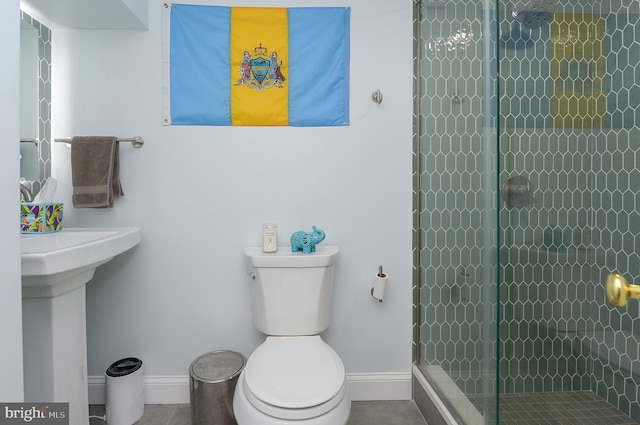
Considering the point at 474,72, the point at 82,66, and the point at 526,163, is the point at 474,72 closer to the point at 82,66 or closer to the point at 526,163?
the point at 526,163

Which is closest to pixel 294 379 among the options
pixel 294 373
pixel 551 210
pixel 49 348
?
pixel 294 373

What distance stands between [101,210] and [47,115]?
503 millimetres

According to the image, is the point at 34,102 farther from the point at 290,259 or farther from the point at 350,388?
the point at 350,388

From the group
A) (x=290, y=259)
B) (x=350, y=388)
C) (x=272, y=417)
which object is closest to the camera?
A: (x=272, y=417)

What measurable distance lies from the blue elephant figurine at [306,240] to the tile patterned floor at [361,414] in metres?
0.81

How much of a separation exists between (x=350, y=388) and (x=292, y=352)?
58 centimetres

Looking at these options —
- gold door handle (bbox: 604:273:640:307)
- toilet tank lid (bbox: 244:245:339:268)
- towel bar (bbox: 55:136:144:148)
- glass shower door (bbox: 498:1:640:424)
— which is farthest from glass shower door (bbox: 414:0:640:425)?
towel bar (bbox: 55:136:144:148)

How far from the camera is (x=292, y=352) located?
1.37 meters

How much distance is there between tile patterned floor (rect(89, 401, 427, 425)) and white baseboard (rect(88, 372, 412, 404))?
3 cm

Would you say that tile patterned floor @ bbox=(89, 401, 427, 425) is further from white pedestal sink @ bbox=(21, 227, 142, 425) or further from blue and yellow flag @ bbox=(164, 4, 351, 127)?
blue and yellow flag @ bbox=(164, 4, 351, 127)

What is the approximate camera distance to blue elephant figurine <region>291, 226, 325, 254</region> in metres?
1.59

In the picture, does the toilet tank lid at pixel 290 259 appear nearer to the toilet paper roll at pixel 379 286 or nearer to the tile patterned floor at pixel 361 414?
the toilet paper roll at pixel 379 286

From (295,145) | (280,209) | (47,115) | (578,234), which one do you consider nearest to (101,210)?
(47,115)

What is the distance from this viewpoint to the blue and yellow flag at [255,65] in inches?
66.6
